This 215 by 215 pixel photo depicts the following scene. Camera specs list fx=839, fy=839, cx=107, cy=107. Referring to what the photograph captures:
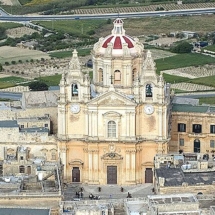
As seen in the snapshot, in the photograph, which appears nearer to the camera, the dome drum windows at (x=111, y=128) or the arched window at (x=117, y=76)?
the dome drum windows at (x=111, y=128)

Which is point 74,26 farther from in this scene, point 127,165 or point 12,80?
point 127,165

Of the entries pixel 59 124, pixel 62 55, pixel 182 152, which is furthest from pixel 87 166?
pixel 62 55

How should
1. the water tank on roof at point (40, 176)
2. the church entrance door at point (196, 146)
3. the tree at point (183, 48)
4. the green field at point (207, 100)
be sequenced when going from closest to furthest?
the water tank on roof at point (40, 176), the church entrance door at point (196, 146), the green field at point (207, 100), the tree at point (183, 48)

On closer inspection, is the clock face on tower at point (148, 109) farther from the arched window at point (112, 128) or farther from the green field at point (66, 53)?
the green field at point (66, 53)

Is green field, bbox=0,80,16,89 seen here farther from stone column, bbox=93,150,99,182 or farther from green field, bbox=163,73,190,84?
stone column, bbox=93,150,99,182

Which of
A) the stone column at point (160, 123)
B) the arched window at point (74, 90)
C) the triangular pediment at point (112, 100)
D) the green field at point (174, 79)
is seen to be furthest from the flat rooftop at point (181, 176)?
the green field at point (174, 79)

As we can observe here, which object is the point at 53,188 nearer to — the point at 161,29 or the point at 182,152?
the point at 182,152
